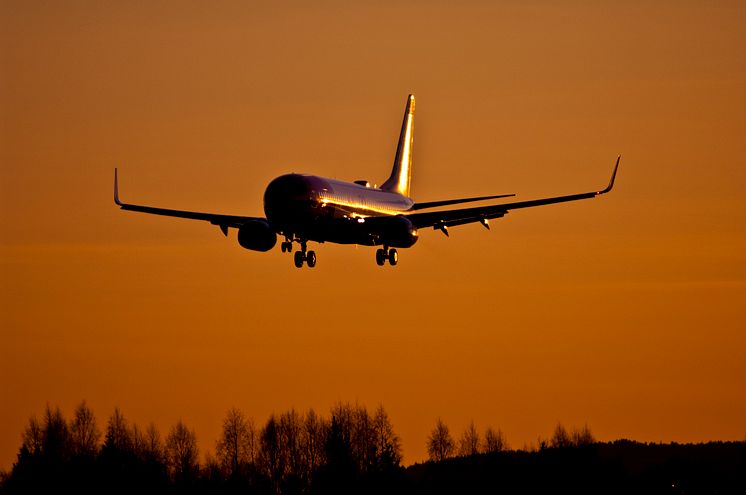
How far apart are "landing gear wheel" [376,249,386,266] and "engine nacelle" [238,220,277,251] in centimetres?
875

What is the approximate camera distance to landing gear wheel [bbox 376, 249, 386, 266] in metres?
147

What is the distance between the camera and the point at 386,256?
484 feet

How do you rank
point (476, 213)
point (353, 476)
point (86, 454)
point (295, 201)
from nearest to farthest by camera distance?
point (295, 201) → point (476, 213) → point (353, 476) → point (86, 454)

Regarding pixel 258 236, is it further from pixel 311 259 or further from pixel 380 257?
pixel 380 257

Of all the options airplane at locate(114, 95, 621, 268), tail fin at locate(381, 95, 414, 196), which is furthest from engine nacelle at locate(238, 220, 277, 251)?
tail fin at locate(381, 95, 414, 196)

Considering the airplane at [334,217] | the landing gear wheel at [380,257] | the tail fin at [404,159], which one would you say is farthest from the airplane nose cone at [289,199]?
the tail fin at [404,159]

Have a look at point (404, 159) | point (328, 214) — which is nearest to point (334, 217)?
point (328, 214)

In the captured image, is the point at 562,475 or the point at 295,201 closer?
the point at 295,201

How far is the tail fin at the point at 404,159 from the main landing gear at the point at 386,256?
18.2 metres

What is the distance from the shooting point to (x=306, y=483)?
7362 inches

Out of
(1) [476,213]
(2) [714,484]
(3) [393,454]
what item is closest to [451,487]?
(3) [393,454]

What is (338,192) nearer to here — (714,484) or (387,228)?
(387,228)

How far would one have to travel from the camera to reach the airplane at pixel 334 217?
137 meters

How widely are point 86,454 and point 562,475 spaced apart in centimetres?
4226
